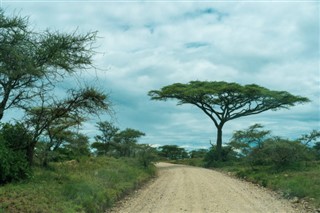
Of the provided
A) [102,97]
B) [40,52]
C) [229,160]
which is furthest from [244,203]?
[229,160]

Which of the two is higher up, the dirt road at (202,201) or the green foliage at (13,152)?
the green foliage at (13,152)

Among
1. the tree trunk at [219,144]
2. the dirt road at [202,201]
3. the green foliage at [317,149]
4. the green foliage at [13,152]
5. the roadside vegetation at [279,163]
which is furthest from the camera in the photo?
the tree trunk at [219,144]

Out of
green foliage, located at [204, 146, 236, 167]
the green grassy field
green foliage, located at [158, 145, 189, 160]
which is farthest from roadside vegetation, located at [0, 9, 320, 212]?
green foliage, located at [158, 145, 189, 160]

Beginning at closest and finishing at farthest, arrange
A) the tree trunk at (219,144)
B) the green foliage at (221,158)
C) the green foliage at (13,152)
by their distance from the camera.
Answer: the green foliage at (13,152) → the green foliage at (221,158) → the tree trunk at (219,144)

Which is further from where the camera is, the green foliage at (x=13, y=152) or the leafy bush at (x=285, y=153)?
the leafy bush at (x=285, y=153)

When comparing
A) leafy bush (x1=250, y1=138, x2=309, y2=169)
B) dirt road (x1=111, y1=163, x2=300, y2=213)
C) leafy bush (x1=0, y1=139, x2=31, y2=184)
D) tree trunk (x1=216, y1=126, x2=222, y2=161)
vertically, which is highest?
tree trunk (x1=216, y1=126, x2=222, y2=161)

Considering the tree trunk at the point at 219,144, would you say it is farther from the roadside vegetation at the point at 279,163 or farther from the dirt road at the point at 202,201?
the dirt road at the point at 202,201

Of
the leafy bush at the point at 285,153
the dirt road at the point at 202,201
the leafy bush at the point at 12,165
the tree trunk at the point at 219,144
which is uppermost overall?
the tree trunk at the point at 219,144

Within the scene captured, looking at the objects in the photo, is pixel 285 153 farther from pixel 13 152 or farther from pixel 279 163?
pixel 13 152

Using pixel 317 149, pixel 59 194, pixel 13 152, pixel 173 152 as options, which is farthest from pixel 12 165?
pixel 173 152

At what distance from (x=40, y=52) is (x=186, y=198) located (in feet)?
23.3

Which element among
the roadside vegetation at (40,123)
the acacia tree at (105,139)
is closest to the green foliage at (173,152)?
the acacia tree at (105,139)

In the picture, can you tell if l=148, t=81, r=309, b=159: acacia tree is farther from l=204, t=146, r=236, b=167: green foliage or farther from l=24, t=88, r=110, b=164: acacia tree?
l=24, t=88, r=110, b=164: acacia tree

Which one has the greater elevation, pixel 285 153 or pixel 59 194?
pixel 285 153
